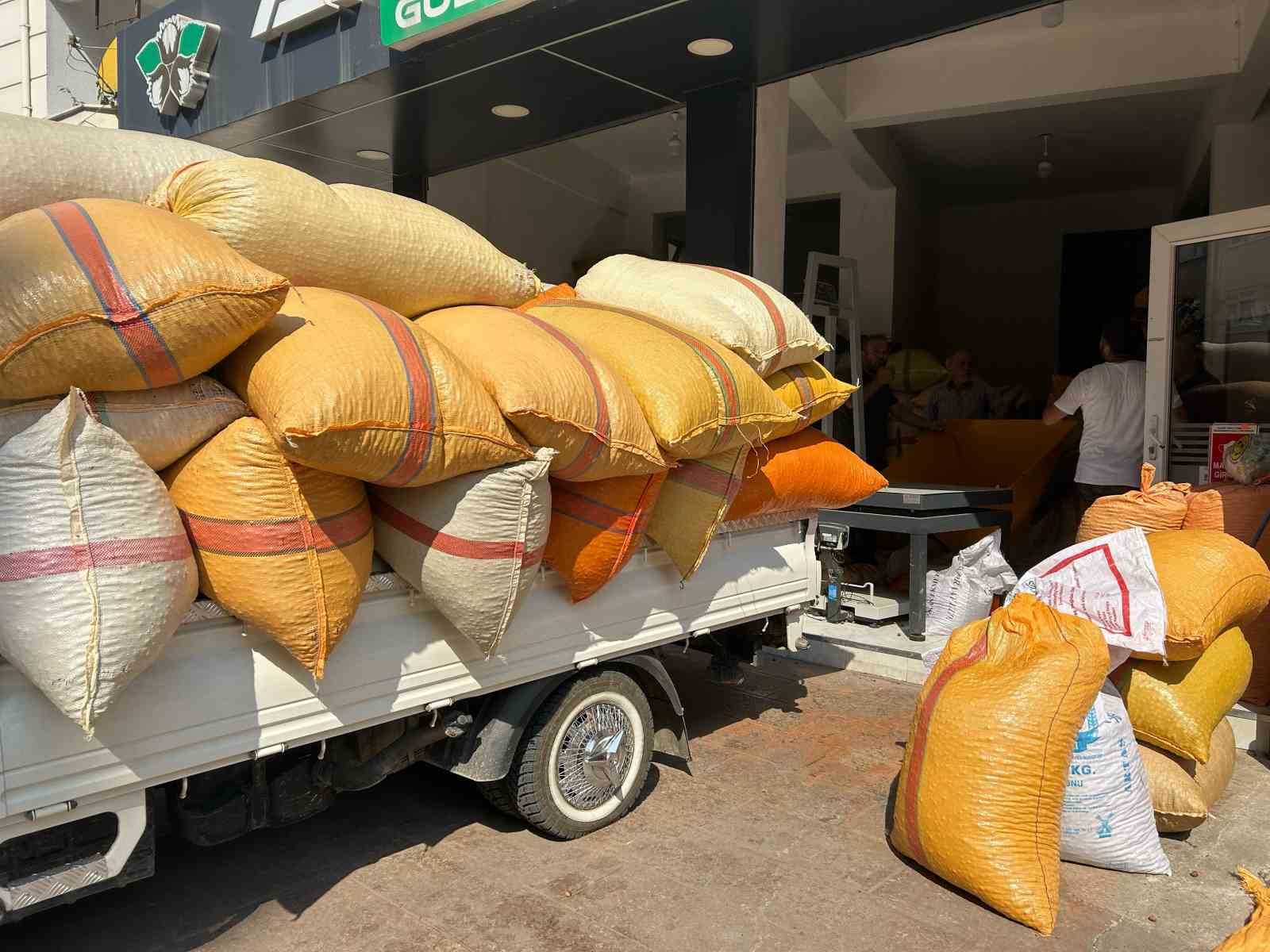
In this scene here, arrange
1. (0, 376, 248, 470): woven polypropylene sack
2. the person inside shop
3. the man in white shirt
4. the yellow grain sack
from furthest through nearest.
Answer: the person inside shop, the man in white shirt, the yellow grain sack, (0, 376, 248, 470): woven polypropylene sack

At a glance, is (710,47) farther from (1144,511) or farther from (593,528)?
(593,528)

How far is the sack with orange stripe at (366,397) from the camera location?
7.11 feet

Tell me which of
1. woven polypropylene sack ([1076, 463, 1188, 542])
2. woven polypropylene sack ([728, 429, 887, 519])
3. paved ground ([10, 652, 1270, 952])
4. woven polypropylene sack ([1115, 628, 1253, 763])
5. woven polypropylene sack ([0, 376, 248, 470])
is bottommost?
paved ground ([10, 652, 1270, 952])

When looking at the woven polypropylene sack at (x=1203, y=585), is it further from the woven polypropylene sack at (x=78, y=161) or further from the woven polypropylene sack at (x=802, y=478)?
the woven polypropylene sack at (x=78, y=161)

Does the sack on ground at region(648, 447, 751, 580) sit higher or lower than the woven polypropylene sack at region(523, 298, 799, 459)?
lower

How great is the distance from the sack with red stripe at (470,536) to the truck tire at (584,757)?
0.61 metres

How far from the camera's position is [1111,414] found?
5.72 meters

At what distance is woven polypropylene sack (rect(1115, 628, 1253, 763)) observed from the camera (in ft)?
10.8

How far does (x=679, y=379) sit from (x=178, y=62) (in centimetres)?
617

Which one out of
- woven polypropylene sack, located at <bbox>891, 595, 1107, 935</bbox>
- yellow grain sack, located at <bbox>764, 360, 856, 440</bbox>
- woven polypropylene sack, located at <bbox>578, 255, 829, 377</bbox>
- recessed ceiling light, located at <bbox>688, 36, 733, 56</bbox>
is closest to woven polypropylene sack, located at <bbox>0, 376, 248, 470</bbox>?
woven polypropylene sack, located at <bbox>578, 255, 829, 377</bbox>

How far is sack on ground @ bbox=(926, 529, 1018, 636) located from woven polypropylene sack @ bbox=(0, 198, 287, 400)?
3.67m

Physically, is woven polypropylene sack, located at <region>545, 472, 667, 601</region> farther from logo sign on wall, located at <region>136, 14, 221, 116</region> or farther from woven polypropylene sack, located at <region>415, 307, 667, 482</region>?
logo sign on wall, located at <region>136, 14, 221, 116</region>

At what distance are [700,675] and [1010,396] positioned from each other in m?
→ 4.86

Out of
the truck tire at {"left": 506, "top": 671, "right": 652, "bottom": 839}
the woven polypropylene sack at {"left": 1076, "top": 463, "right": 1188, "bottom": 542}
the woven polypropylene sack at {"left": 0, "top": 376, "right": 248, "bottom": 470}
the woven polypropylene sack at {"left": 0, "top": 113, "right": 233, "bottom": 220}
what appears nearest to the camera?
the woven polypropylene sack at {"left": 0, "top": 376, "right": 248, "bottom": 470}
